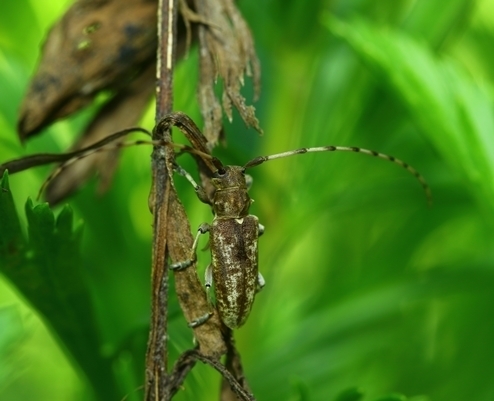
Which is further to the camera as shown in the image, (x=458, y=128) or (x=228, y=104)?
(x=458, y=128)

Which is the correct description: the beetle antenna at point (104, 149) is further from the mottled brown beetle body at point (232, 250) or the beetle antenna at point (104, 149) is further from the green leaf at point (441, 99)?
the green leaf at point (441, 99)

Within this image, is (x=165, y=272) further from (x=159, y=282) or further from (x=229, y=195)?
(x=229, y=195)

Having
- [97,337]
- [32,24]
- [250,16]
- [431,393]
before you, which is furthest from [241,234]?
[32,24]

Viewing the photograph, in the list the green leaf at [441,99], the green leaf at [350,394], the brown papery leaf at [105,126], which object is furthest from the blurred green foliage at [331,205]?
the green leaf at [350,394]

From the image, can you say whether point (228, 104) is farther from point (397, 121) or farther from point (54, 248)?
point (397, 121)

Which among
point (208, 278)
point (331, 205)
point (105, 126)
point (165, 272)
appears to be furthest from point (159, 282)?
point (331, 205)

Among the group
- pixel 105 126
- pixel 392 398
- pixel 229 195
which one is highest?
pixel 105 126
